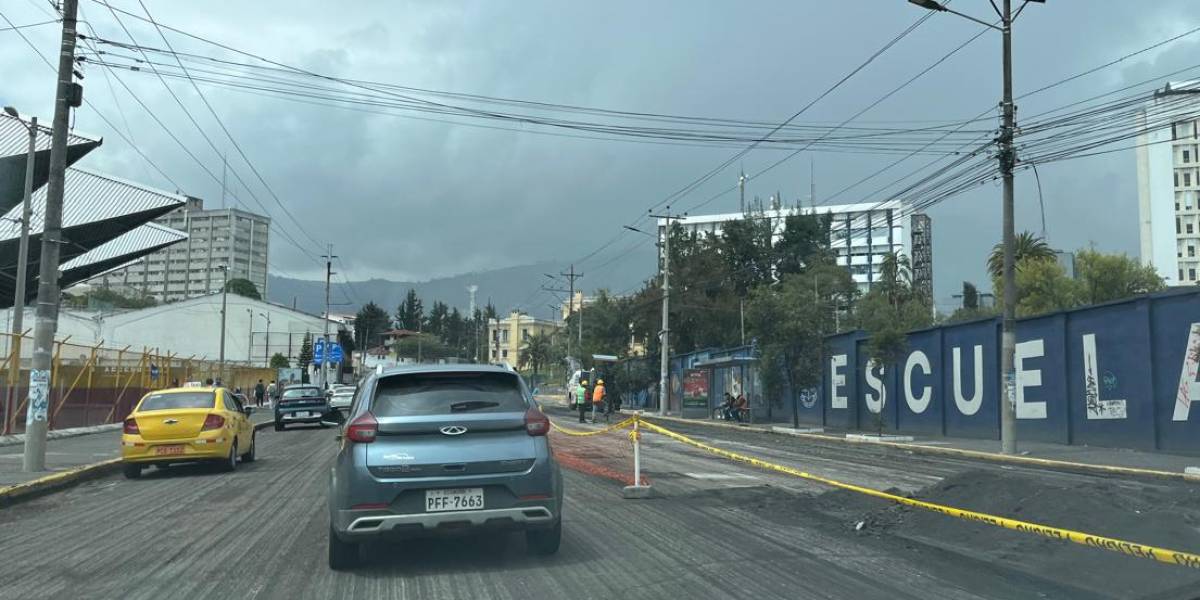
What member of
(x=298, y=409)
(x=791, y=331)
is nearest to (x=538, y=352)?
(x=298, y=409)

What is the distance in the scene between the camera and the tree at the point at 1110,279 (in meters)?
56.0

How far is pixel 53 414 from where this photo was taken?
2602 centimetres

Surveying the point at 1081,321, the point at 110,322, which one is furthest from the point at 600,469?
the point at 110,322

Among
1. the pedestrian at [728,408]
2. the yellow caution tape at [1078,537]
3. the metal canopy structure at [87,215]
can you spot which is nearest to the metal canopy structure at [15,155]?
the metal canopy structure at [87,215]

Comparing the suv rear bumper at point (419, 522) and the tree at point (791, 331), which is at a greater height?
the tree at point (791, 331)

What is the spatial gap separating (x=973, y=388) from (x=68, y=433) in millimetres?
27337

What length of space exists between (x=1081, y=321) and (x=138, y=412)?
21.6 m

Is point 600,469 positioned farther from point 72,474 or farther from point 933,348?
point 933,348

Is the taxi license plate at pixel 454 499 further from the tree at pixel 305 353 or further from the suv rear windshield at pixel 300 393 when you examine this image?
the tree at pixel 305 353

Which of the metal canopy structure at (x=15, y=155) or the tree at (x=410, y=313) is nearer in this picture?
the metal canopy structure at (x=15, y=155)

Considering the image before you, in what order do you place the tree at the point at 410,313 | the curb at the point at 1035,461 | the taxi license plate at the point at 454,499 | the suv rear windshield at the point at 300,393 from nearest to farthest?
1. the taxi license plate at the point at 454,499
2. the curb at the point at 1035,461
3. the suv rear windshield at the point at 300,393
4. the tree at the point at 410,313

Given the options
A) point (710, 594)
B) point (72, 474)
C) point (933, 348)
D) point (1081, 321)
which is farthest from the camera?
point (933, 348)

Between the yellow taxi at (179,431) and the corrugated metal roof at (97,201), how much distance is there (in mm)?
45071

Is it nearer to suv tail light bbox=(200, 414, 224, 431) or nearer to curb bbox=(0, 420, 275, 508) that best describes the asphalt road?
curb bbox=(0, 420, 275, 508)
